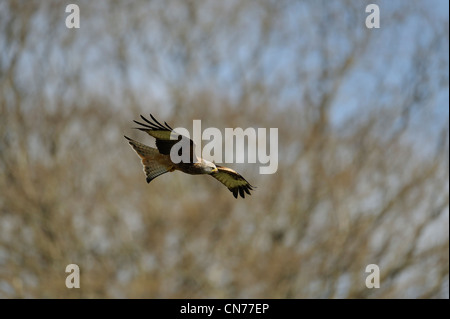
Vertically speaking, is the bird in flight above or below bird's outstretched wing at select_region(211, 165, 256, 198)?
below

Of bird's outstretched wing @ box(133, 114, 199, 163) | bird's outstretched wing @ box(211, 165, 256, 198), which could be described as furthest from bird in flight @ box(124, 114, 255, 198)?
bird's outstretched wing @ box(211, 165, 256, 198)

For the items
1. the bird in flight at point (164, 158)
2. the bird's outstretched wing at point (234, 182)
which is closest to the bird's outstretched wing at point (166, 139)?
the bird in flight at point (164, 158)

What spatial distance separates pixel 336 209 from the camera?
15.5 metres

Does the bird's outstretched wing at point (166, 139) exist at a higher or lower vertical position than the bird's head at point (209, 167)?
higher

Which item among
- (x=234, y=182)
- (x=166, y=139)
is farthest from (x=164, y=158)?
(x=234, y=182)

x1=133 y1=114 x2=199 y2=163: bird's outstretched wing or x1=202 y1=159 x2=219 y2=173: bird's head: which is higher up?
x1=133 y1=114 x2=199 y2=163: bird's outstretched wing

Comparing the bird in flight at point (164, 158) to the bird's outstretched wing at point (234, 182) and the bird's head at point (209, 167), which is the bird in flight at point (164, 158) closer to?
the bird's head at point (209, 167)

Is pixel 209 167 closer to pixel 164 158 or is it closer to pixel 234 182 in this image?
pixel 164 158

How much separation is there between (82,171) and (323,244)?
5.41 m

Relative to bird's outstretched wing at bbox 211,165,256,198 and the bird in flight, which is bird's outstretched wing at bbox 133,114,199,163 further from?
bird's outstretched wing at bbox 211,165,256,198

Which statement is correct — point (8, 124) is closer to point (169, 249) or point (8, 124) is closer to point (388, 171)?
point (169, 249)

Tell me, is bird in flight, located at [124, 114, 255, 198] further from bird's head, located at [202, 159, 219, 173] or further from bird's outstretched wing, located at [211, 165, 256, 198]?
bird's outstretched wing, located at [211, 165, 256, 198]

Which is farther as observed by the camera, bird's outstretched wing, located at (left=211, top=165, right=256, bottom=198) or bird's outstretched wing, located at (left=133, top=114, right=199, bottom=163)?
bird's outstretched wing, located at (left=211, top=165, right=256, bottom=198)
